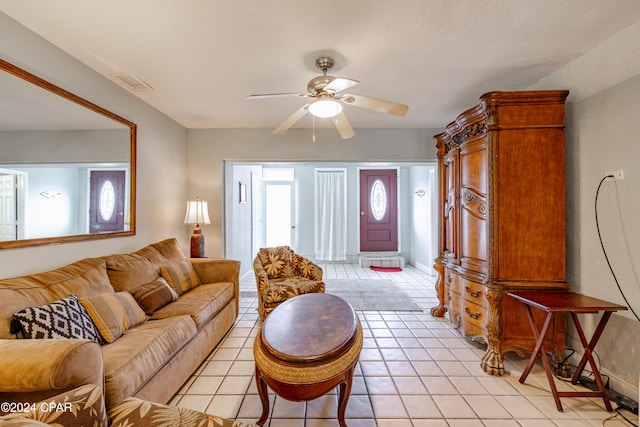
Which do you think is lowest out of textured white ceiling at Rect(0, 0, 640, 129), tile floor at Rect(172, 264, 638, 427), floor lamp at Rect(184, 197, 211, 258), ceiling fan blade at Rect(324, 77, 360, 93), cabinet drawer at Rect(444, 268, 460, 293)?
tile floor at Rect(172, 264, 638, 427)

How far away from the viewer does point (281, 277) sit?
11.2 feet

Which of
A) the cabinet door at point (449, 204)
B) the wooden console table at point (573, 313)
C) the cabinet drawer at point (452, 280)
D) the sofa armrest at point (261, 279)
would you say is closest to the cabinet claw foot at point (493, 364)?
the wooden console table at point (573, 313)

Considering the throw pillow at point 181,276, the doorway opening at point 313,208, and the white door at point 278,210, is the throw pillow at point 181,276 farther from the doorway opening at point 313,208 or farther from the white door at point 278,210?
the white door at point 278,210

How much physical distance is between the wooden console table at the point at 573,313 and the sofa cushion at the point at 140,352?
2482mm

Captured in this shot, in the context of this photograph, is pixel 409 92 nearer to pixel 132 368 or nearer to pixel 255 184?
pixel 132 368

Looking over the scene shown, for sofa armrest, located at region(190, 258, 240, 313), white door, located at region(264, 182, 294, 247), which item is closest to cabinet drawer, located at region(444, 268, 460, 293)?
sofa armrest, located at region(190, 258, 240, 313)

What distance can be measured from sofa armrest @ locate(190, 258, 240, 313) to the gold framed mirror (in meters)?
0.83

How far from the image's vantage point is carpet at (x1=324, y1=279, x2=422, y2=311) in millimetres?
3666

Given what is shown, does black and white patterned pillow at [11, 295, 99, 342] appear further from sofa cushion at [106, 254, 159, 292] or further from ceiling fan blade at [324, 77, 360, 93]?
ceiling fan blade at [324, 77, 360, 93]

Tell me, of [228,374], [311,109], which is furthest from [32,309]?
[311,109]

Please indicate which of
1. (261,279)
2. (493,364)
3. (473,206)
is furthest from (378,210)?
(493,364)

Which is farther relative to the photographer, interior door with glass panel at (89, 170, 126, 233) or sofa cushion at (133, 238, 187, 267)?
sofa cushion at (133, 238, 187, 267)

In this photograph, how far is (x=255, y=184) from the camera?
20.3ft

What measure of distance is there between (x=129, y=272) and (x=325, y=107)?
211cm
